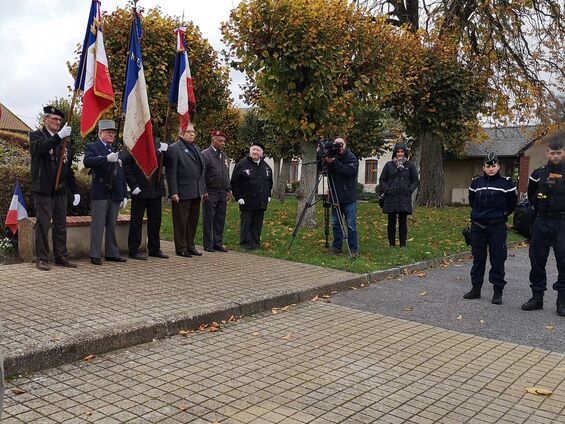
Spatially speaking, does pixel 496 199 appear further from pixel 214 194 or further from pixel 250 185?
pixel 214 194

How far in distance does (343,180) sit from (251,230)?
200 centimetres

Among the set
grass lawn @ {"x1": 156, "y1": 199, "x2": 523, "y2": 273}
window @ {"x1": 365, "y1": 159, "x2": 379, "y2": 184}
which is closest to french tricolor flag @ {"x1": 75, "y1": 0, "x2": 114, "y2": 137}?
grass lawn @ {"x1": 156, "y1": 199, "x2": 523, "y2": 273}

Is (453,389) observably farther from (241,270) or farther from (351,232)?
(351,232)

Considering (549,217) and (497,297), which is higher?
(549,217)

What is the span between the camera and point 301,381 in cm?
430

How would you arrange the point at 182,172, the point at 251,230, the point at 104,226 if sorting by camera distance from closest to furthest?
the point at 104,226, the point at 182,172, the point at 251,230

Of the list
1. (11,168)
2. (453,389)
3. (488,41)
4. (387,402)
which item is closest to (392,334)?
(453,389)

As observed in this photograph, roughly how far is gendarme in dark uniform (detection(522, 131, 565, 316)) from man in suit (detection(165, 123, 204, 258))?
16.7ft

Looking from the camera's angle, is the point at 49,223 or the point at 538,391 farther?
the point at 49,223

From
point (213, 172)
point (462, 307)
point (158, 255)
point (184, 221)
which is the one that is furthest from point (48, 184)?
point (462, 307)

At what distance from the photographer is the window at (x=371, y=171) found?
47.9 m

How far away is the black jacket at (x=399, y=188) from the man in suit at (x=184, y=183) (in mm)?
3600

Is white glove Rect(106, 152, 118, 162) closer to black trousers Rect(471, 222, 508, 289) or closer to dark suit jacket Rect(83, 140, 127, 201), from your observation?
dark suit jacket Rect(83, 140, 127, 201)

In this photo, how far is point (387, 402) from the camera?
3982 mm
